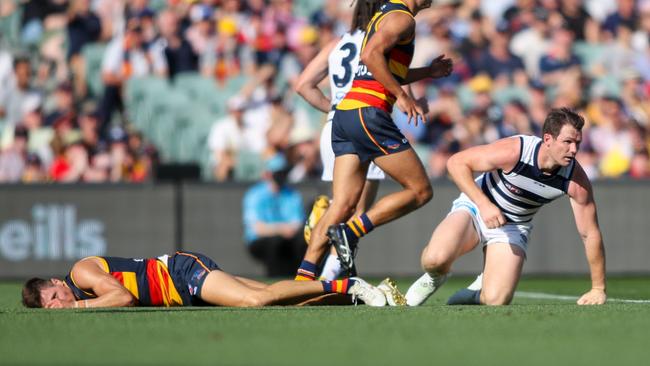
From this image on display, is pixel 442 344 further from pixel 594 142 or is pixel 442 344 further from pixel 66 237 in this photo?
pixel 594 142

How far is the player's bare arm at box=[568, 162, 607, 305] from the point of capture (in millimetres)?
8797

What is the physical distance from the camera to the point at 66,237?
15430 mm

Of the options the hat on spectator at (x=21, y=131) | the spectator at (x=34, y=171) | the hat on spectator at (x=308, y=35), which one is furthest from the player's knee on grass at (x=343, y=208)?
the hat on spectator at (x=308, y=35)

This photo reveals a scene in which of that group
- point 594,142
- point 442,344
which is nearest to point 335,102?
point 442,344

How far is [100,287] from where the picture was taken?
337 inches

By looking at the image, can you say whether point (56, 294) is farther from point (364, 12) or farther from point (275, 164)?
point (275, 164)

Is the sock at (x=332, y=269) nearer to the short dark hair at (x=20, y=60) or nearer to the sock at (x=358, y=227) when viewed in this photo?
the sock at (x=358, y=227)

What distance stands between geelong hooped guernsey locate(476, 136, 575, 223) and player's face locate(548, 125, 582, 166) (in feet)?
0.93

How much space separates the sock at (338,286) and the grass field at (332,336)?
6.0 inches

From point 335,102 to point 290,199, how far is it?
5.17 metres

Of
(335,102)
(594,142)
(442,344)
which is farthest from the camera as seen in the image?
(594,142)

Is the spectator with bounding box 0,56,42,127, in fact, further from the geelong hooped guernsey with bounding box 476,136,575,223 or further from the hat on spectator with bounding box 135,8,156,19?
the geelong hooped guernsey with bounding box 476,136,575,223

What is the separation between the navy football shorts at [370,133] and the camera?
8.88 meters

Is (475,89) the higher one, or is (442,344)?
(475,89)
